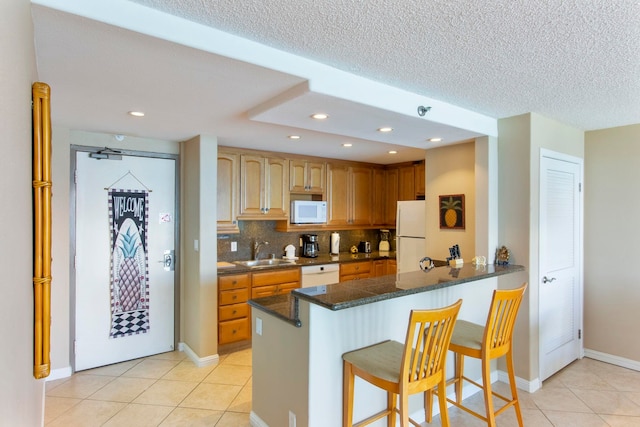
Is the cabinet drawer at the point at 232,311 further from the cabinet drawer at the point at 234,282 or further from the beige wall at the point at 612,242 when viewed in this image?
the beige wall at the point at 612,242

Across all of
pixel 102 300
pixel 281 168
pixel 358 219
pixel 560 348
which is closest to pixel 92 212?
pixel 102 300

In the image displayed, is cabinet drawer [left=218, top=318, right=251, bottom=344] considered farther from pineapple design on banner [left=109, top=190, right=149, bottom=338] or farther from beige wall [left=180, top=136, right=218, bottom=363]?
pineapple design on banner [left=109, top=190, right=149, bottom=338]

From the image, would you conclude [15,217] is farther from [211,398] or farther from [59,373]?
[59,373]

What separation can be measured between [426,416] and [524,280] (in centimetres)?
137

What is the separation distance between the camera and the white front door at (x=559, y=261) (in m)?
3.13

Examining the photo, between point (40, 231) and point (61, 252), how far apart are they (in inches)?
93.2

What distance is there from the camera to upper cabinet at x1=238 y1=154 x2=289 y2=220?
4.21 meters

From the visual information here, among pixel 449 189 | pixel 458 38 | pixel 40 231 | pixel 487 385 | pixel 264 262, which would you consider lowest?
pixel 487 385

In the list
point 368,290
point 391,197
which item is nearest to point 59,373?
point 368,290

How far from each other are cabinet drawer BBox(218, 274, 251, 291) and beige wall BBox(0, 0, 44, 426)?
2.50 meters

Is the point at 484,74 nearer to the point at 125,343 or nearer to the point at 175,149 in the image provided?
the point at 175,149

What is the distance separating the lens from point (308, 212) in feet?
15.5

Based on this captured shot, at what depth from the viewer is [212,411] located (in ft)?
9.01

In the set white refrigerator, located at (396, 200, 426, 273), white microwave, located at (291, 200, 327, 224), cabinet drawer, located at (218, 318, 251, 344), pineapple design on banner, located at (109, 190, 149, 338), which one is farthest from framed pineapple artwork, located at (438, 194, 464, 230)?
pineapple design on banner, located at (109, 190, 149, 338)
